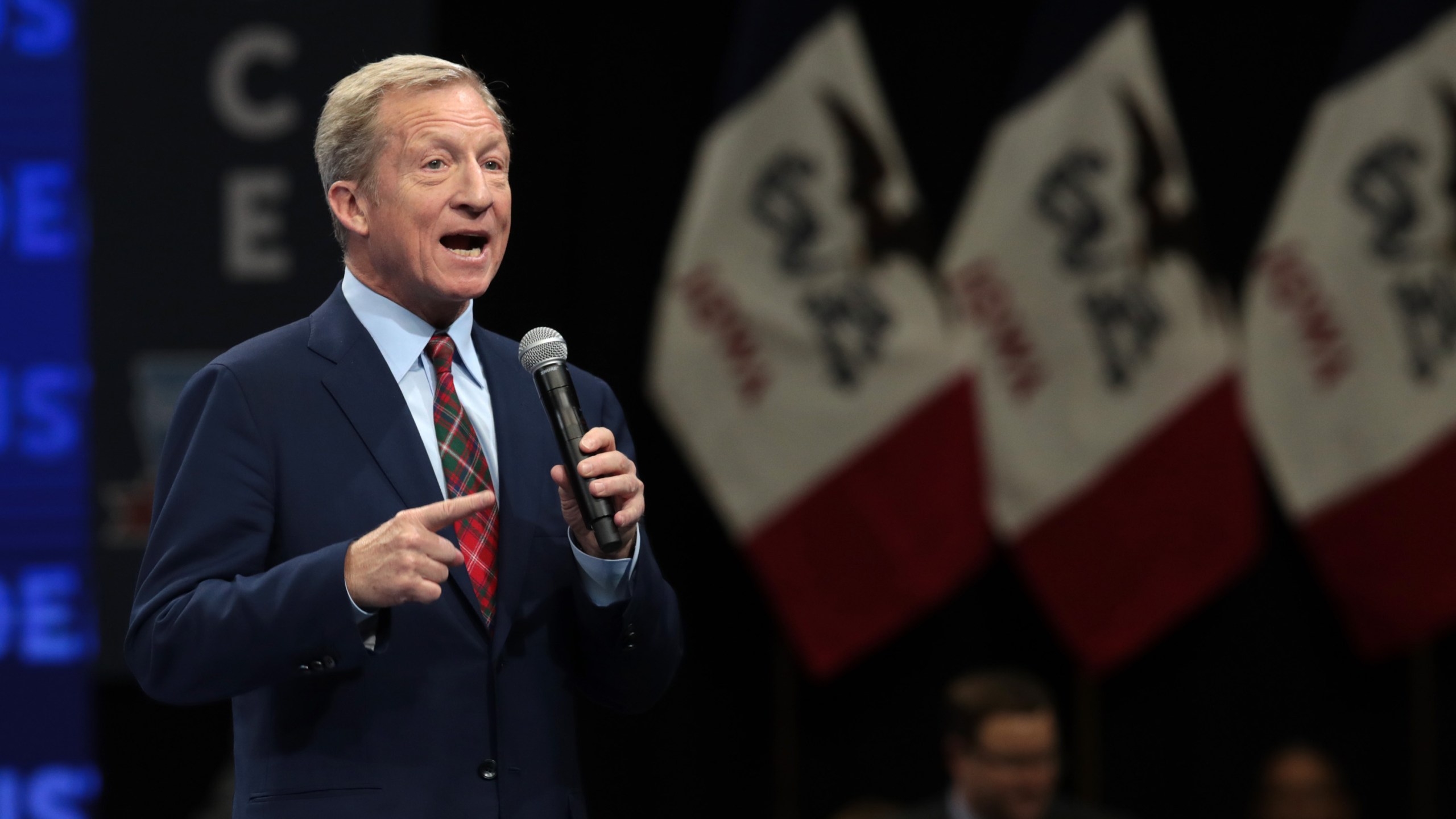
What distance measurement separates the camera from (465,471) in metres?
1.56

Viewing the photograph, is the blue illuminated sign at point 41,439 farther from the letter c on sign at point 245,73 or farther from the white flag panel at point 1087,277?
the white flag panel at point 1087,277

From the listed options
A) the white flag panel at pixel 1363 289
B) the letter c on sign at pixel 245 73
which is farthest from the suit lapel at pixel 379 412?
the white flag panel at pixel 1363 289

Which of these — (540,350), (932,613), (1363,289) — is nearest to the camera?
(540,350)

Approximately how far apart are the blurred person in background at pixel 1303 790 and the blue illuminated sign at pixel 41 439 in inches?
134

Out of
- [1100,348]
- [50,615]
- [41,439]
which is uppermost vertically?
[1100,348]

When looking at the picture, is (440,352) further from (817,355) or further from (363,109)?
→ (817,355)

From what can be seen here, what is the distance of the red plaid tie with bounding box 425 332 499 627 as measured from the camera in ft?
5.07

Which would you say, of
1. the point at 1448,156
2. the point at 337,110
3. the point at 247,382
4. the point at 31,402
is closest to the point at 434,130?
the point at 337,110

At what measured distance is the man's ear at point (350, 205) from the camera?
1.57 meters

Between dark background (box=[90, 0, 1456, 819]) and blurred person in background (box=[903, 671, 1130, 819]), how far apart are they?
210 cm

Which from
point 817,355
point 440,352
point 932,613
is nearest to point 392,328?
point 440,352

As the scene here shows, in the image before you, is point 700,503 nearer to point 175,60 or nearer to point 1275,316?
point 1275,316

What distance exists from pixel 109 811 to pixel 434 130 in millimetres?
4398

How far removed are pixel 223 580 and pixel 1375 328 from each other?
4.84m
